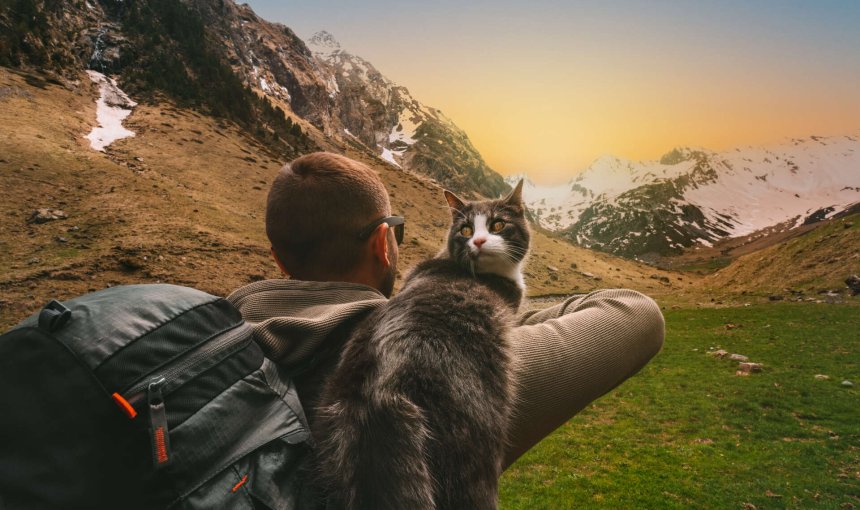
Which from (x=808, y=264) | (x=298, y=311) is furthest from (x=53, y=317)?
(x=808, y=264)

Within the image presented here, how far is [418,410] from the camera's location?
72.0 inches

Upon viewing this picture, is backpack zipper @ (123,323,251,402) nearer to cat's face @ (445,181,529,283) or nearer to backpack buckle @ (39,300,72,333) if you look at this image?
backpack buckle @ (39,300,72,333)

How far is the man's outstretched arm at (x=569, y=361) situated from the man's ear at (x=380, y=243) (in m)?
1.09

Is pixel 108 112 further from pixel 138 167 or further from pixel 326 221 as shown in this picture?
pixel 326 221

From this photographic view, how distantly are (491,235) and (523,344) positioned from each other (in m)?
2.61

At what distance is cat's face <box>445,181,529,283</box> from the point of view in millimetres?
4444

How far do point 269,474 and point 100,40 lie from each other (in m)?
92.0

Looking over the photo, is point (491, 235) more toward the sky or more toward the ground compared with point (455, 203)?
more toward the ground

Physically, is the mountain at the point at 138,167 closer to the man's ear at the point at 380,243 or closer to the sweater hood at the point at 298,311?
the sweater hood at the point at 298,311

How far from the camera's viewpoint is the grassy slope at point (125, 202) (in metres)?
22.9

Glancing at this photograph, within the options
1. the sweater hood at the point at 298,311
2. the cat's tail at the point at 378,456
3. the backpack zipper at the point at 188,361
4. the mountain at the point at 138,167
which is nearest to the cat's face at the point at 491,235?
the sweater hood at the point at 298,311

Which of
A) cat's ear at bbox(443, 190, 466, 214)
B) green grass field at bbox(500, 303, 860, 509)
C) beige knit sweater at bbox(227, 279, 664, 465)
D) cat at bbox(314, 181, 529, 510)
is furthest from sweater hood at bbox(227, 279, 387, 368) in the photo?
green grass field at bbox(500, 303, 860, 509)

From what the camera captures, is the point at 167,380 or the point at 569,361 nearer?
the point at 167,380

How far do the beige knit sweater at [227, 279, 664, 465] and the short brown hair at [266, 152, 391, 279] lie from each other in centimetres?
28
